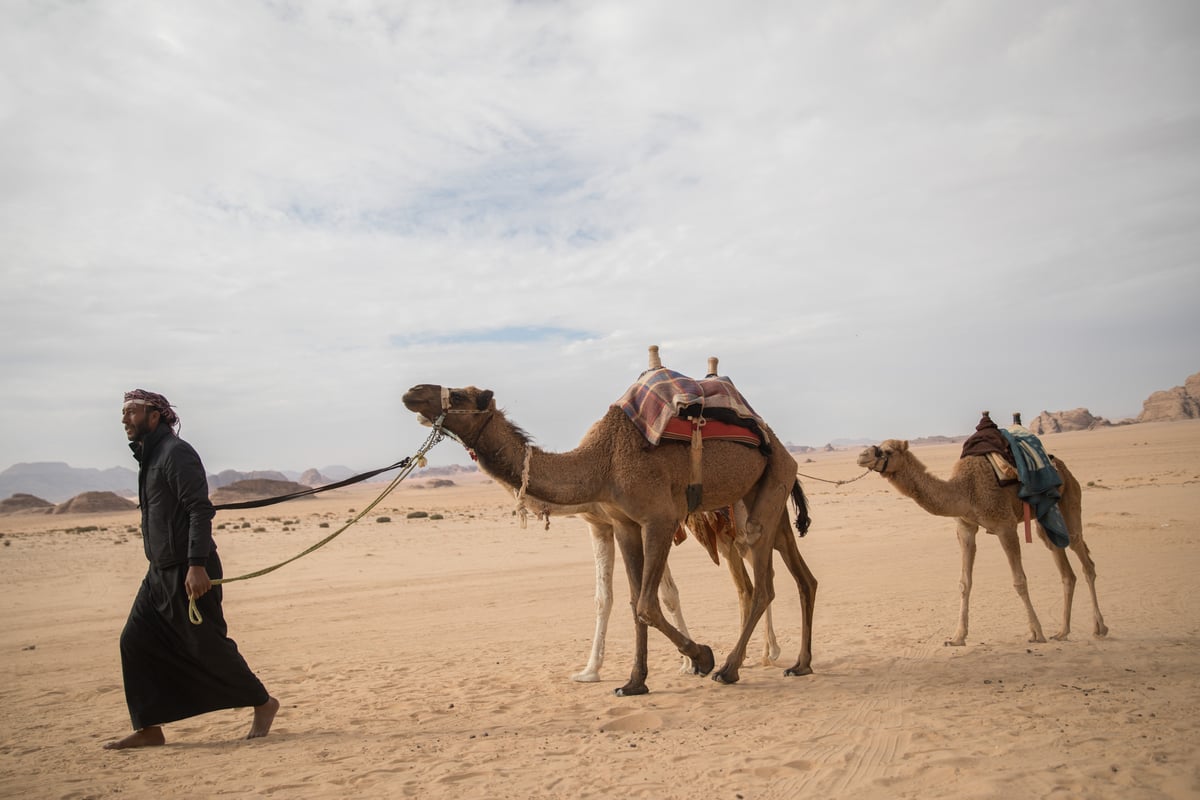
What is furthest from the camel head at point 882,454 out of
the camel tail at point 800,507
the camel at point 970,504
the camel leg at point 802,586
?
the camel leg at point 802,586

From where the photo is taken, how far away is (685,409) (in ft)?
24.3

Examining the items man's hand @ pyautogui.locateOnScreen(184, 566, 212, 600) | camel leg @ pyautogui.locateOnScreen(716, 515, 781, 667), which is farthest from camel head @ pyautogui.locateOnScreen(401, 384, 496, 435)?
camel leg @ pyautogui.locateOnScreen(716, 515, 781, 667)

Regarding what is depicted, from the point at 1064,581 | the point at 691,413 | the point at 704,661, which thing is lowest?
the point at 704,661

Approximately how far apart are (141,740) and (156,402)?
2.50 meters

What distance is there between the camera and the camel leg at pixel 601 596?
7727 mm

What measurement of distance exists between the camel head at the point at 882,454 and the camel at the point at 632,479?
5.12 ft

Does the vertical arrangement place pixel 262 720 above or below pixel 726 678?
above

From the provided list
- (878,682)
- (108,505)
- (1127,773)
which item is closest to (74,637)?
(878,682)

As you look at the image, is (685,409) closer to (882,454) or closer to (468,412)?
(468,412)

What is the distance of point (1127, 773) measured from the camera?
4.77m

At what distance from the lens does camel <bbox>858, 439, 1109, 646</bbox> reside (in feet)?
28.7

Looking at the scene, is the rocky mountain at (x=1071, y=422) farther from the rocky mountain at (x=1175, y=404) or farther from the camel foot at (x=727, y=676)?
the camel foot at (x=727, y=676)

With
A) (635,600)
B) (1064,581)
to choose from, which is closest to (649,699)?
(635,600)

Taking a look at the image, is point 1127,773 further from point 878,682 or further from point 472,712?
point 472,712
